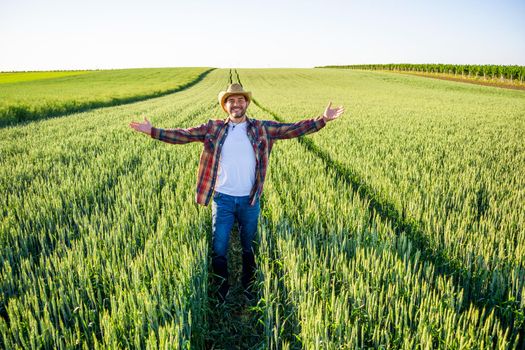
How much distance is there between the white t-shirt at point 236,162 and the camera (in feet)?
10.7

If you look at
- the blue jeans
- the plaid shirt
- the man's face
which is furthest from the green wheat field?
the man's face

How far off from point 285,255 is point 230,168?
957 mm

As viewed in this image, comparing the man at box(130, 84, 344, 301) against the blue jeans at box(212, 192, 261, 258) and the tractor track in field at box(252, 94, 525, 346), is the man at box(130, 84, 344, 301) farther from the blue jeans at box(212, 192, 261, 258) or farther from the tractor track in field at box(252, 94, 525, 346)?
the tractor track in field at box(252, 94, 525, 346)

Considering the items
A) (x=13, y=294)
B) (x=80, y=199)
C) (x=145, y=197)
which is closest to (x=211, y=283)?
(x=13, y=294)

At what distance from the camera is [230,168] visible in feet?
10.7

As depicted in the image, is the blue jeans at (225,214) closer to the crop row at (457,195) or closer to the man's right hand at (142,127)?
the man's right hand at (142,127)

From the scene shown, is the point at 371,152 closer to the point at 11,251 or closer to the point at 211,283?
the point at 211,283

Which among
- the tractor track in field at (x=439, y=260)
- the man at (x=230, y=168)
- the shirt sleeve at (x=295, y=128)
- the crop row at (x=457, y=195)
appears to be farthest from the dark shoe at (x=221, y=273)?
the crop row at (x=457, y=195)

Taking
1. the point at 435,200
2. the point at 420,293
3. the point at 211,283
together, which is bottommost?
the point at 211,283

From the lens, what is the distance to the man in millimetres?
3258

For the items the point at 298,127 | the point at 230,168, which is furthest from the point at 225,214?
the point at 298,127

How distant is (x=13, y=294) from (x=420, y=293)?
3285mm

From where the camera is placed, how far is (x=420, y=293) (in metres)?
2.64

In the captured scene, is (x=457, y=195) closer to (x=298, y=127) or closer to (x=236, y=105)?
(x=298, y=127)
